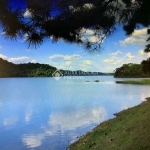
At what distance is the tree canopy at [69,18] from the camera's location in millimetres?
5180

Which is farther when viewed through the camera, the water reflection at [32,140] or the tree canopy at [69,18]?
the water reflection at [32,140]

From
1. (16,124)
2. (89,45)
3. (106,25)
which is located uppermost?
(106,25)

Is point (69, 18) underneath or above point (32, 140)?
above

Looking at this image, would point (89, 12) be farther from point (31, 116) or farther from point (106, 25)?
point (31, 116)

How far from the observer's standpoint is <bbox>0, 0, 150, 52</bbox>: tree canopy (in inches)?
204

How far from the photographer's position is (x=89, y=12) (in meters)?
5.73

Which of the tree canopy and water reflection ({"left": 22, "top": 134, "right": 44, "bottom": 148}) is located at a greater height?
the tree canopy

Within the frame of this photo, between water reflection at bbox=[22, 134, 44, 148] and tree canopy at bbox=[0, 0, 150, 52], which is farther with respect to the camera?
water reflection at bbox=[22, 134, 44, 148]

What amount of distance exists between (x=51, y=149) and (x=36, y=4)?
814 centimetres

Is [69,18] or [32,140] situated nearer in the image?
[69,18]

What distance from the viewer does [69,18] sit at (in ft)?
18.6

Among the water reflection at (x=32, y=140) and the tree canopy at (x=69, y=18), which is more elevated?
the tree canopy at (x=69, y=18)

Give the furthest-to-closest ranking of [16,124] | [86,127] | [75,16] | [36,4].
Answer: [16,124], [86,127], [75,16], [36,4]

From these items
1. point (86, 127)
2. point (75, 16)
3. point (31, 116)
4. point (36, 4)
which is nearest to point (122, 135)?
point (75, 16)
